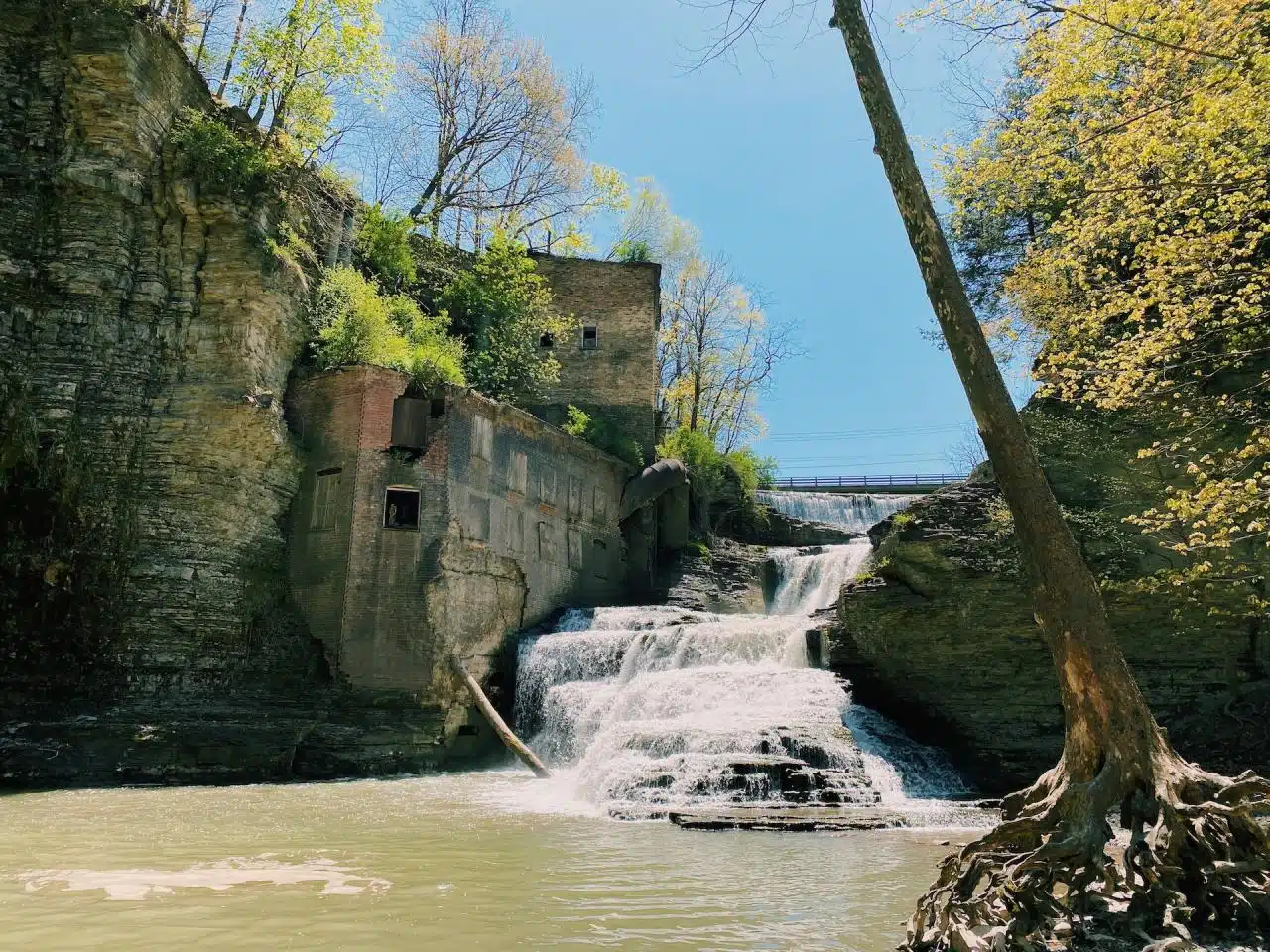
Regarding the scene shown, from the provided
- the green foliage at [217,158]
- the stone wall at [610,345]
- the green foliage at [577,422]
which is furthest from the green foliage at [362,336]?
the stone wall at [610,345]

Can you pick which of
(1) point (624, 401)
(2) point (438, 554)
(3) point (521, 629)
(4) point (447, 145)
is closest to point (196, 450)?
(2) point (438, 554)

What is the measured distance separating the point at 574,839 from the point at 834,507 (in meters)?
23.8

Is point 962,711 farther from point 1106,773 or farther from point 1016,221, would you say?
point 1016,221

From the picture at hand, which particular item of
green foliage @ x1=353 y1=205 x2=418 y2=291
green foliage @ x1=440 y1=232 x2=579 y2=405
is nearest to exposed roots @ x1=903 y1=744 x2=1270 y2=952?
green foliage @ x1=440 y1=232 x2=579 y2=405

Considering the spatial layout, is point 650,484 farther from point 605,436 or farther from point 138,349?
point 138,349

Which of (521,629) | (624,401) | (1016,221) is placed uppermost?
(1016,221)

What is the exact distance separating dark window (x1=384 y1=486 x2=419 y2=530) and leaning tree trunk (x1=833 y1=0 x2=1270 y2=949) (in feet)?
41.0

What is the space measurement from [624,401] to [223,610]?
42.3 ft

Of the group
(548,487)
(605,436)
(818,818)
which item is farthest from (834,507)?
(818,818)

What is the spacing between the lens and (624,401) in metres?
25.3

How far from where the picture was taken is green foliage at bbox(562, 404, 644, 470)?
23719mm

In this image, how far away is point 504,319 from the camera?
77.9 ft

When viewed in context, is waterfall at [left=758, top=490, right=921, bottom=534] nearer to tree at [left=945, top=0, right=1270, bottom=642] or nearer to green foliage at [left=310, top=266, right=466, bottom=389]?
green foliage at [left=310, top=266, right=466, bottom=389]

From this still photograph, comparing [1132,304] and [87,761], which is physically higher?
[1132,304]
